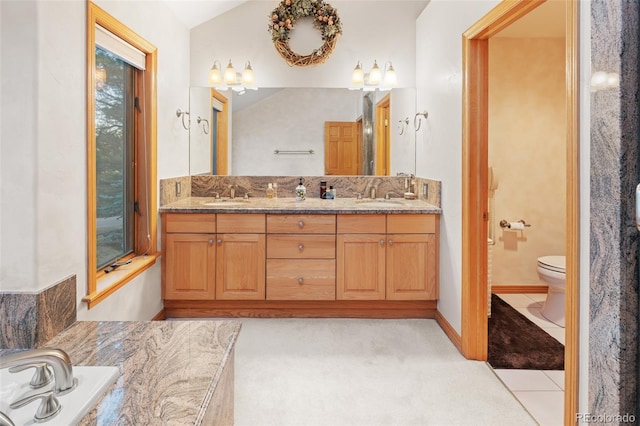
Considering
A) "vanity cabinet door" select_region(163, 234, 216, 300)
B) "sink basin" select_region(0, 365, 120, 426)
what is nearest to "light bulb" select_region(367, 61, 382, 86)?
"vanity cabinet door" select_region(163, 234, 216, 300)

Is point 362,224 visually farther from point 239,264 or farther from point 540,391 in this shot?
point 540,391

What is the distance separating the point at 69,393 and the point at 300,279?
7.33 feet

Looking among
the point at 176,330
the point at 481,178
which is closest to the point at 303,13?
the point at 481,178

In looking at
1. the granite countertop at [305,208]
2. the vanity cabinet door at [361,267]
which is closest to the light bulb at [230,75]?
the granite countertop at [305,208]

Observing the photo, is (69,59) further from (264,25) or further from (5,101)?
(264,25)

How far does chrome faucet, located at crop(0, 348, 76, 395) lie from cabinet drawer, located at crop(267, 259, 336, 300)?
2.15m

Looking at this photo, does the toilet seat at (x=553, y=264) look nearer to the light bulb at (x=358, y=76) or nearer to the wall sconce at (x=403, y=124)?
the wall sconce at (x=403, y=124)

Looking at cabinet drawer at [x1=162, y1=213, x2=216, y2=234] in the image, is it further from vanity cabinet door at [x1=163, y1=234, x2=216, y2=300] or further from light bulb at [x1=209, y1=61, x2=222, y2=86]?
light bulb at [x1=209, y1=61, x2=222, y2=86]

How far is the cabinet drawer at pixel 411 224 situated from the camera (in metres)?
3.25

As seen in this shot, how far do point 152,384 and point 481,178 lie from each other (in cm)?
216

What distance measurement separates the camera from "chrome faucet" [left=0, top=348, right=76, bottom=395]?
91 cm

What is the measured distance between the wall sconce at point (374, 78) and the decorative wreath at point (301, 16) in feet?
1.10

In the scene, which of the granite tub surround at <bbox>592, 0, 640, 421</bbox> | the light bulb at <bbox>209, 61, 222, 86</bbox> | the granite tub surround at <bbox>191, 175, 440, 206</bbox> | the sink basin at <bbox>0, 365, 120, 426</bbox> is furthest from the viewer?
the granite tub surround at <bbox>191, 175, 440, 206</bbox>

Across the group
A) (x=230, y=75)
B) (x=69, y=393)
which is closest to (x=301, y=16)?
(x=230, y=75)
